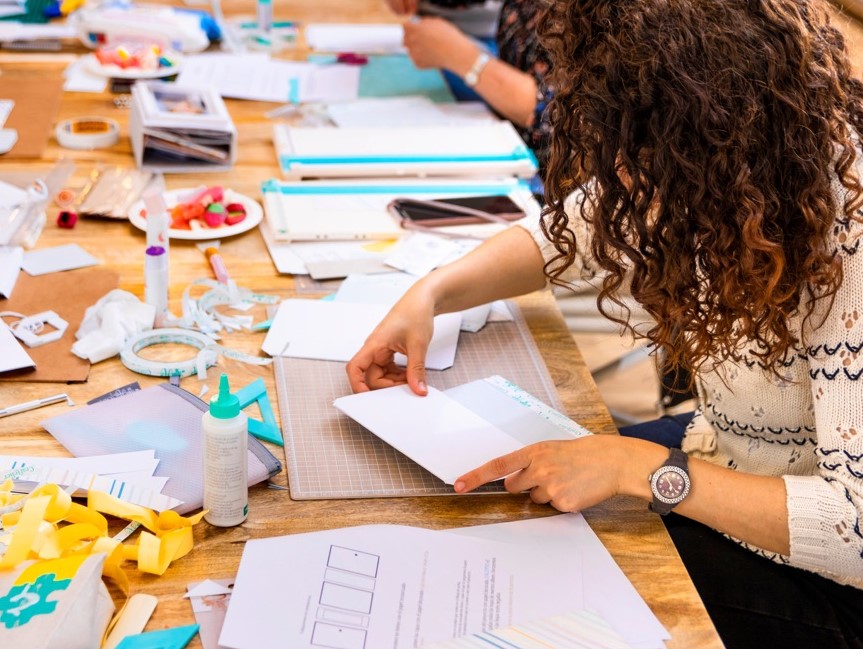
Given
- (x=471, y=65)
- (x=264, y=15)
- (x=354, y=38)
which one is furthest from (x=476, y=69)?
(x=264, y=15)

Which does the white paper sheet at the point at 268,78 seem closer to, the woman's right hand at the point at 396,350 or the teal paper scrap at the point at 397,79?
the teal paper scrap at the point at 397,79

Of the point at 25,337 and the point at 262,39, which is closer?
the point at 25,337

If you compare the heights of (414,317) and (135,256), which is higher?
(414,317)

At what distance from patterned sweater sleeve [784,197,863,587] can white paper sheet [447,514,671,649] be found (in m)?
0.21

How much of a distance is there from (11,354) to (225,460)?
448mm

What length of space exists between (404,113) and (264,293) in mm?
830

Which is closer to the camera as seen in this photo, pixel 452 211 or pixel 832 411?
pixel 832 411

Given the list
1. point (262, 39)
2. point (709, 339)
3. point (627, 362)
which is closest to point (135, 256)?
point (709, 339)

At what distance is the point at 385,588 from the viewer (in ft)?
3.17

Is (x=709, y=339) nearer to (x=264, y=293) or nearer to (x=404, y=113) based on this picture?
(x=264, y=293)

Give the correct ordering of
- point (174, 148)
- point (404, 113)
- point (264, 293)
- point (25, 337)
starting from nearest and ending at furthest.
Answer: point (25, 337) < point (264, 293) < point (174, 148) < point (404, 113)

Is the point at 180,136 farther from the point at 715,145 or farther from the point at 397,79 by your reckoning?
the point at 715,145

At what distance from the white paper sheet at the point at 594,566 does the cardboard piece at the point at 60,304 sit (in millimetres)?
575

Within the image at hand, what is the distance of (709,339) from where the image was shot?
43.9 inches
